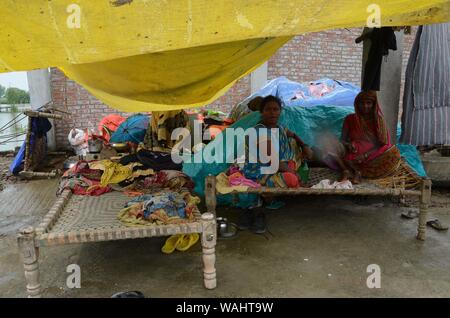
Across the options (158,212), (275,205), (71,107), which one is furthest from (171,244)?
(71,107)

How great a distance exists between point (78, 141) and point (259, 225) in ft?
14.2

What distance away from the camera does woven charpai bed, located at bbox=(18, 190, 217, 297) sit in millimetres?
2312

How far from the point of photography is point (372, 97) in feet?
12.6

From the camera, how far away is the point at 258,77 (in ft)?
24.3

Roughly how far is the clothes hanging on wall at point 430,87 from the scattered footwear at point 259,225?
1956 mm

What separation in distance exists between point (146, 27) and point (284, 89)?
436 centimetres

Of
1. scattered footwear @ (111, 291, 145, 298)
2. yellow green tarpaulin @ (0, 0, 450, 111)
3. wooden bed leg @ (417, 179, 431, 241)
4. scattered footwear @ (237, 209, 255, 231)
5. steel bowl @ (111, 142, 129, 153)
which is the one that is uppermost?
yellow green tarpaulin @ (0, 0, 450, 111)

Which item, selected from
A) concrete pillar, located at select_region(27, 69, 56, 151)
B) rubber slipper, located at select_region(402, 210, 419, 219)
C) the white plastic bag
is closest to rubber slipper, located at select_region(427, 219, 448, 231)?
rubber slipper, located at select_region(402, 210, 419, 219)

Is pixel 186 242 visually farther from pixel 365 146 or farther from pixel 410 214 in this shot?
pixel 410 214

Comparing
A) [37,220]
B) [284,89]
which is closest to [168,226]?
[37,220]

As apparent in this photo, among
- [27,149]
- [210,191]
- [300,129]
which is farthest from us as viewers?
[27,149]

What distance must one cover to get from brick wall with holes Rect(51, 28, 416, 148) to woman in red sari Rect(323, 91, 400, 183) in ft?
12.5

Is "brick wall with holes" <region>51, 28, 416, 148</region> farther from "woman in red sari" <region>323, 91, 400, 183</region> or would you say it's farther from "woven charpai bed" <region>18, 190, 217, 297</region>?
"woven charpai bed" <region>18, 190, 217, 297</region>

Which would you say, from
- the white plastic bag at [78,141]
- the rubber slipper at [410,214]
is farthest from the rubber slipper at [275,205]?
the white plastic bag at [78,141]
